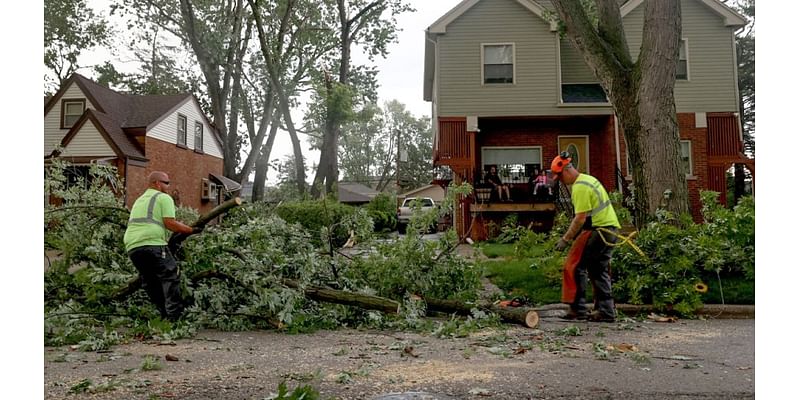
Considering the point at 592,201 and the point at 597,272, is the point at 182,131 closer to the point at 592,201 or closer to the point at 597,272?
the point at 592,201


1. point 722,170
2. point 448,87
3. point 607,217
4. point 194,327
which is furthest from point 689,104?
point 194,327

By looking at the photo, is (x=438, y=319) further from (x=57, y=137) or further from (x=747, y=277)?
(x=57, y=137)

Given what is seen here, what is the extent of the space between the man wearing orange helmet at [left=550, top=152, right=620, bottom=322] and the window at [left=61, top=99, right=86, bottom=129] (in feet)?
12.3

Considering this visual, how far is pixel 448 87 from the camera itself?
40.8ft

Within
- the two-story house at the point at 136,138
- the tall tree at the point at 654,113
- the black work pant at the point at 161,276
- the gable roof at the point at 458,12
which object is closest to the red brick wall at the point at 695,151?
the gable roof at the point at 458,12

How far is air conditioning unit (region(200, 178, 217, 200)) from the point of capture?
21.3ft

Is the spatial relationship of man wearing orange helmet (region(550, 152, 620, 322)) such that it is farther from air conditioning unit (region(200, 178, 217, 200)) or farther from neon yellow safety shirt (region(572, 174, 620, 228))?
air conditioning unit (region(200, 178, 217, 200))

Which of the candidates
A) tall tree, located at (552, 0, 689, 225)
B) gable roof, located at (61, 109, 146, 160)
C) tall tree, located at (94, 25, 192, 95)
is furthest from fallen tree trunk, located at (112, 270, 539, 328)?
tall tree, located at (94, 25, 192, 95)

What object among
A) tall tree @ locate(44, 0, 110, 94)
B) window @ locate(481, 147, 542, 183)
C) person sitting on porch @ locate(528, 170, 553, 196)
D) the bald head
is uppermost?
tall tree @ locate(44, 0, 110, 94)

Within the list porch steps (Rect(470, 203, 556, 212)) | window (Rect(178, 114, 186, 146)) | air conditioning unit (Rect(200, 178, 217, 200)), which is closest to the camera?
air conditioning unit (Rect(200, 178, 217, 200))

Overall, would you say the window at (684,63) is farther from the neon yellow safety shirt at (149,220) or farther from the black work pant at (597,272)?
the neon yellow safety shirt at (149,220)

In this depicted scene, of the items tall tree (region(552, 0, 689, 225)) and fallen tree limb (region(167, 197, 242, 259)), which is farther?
tall tree (region(552, 0, 689, 225))

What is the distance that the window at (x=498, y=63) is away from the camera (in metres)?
12.5

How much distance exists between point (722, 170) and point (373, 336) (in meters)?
10.4
